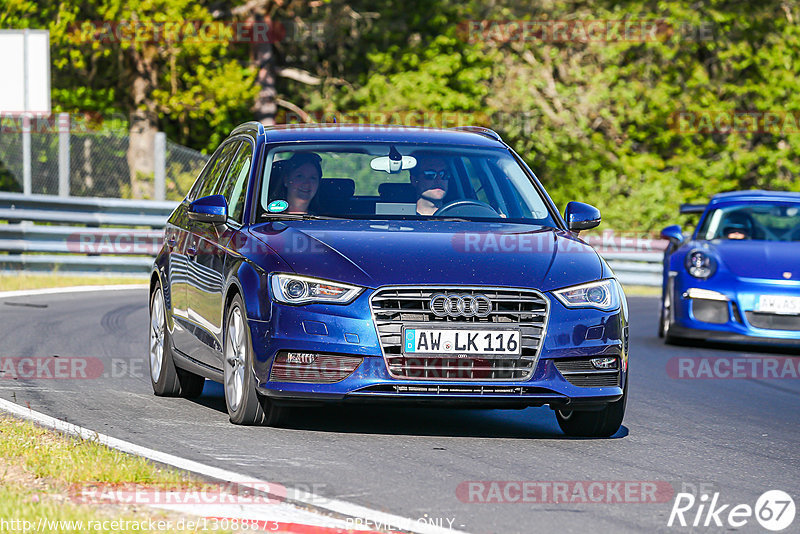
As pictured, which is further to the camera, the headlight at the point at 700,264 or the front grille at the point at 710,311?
the headlight at the point at 700,264

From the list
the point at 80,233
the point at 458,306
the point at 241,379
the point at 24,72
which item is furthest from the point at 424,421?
the point at 24,72

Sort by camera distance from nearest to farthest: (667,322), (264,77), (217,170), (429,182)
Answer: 1. (429,182)
2. (217,170)
3. (667,322)
4. (264,77)

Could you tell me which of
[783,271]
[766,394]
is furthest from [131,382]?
[783,271]

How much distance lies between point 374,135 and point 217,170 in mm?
1300

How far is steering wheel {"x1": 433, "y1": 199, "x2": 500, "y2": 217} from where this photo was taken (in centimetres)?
833

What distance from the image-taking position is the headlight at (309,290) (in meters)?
7.19

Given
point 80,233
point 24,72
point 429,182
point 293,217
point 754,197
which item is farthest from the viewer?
point 24,72

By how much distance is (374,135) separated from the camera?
8.86 metres

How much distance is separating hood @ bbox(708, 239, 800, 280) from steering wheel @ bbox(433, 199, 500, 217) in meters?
5.80

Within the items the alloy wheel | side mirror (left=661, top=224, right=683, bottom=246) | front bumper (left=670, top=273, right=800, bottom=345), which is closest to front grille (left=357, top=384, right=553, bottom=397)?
the alloy wheel

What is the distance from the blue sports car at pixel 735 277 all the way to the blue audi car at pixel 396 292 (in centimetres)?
540

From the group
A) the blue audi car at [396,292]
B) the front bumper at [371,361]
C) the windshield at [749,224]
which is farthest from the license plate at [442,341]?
the windshield at [749,224]

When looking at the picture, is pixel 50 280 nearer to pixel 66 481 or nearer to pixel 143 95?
pixel 143 95

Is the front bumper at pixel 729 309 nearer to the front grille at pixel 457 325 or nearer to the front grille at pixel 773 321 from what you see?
the front grille at pixel 773 321
